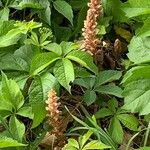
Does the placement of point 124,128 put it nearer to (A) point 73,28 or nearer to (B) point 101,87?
(B) point 101,87

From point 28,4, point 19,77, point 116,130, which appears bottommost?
point 116,130

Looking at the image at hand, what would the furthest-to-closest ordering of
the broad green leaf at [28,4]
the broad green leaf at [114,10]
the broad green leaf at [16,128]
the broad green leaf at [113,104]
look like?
1. the broad green leaf at [114,10]
2. the broad green leaf at [28,4]
3. the broad green leaf at [113,104]
4. the broad green leaf at [16,128]

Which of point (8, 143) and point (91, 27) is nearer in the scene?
point (8, 143)

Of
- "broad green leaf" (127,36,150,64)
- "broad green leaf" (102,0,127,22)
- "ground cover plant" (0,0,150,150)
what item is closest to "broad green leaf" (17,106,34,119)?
"ground cover plant" (0,0,150,150)

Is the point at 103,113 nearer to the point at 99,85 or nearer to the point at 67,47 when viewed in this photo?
the point at 99,85

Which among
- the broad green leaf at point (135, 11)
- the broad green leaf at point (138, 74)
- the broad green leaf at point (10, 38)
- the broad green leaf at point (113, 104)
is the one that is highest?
the broad green leaf at point (135, 11)

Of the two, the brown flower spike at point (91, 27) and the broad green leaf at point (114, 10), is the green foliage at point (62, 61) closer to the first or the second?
the brown flower spike at point (91, 27)

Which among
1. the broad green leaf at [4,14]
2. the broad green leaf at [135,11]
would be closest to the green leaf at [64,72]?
the broad green leaf at [135,11]

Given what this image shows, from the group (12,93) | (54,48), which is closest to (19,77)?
(12,93)

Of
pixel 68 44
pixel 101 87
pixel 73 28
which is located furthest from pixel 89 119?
pixel 73 28
